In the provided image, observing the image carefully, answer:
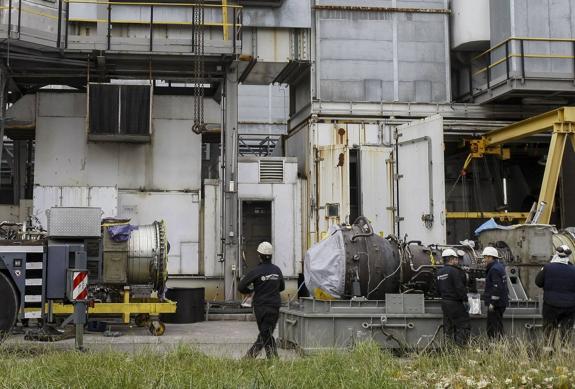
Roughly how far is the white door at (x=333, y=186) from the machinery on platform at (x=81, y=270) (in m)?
5.60

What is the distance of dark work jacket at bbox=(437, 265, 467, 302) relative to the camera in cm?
1031

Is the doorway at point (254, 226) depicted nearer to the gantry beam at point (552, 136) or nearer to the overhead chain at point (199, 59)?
the overhead chain at point (199, 59)

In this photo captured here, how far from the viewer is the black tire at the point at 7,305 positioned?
11.4m

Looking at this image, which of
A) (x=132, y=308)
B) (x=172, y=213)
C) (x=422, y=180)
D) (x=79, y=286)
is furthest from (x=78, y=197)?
(x=422, y=180)

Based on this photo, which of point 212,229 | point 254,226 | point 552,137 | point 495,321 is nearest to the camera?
point 495,321

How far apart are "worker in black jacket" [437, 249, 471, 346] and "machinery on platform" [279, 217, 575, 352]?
0.44 m

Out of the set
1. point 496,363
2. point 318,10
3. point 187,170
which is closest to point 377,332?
point 496,363

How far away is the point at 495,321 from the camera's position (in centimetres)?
1057

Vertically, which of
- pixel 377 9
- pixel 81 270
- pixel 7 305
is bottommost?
pixel 7 305

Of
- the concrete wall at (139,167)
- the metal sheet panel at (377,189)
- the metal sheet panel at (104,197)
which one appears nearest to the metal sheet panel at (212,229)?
the concrete wall at (139,167)

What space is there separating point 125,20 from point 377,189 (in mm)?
7972

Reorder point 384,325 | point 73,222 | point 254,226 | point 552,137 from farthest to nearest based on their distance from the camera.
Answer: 1. point 254,226
2. point 552,137
3. point 73,222
4. point 384,325

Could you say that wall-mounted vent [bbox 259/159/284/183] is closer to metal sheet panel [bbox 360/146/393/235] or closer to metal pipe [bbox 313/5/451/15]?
metal sheet panel [bbox 360/146/393/235]

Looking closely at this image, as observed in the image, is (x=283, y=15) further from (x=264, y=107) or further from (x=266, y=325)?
(x=266, y=325)
